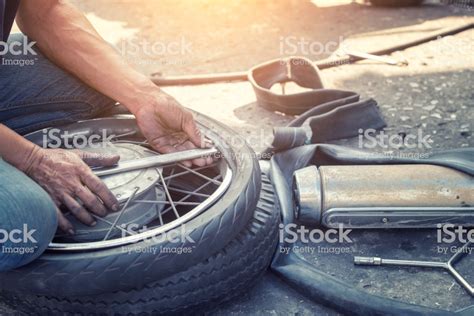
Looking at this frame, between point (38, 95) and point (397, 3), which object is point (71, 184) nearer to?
point (38, 95)

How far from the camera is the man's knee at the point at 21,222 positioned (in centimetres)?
173

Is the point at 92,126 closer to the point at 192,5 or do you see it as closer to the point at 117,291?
the point at 117,291

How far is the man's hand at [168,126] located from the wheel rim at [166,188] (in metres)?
0.09

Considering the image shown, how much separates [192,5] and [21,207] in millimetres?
4753

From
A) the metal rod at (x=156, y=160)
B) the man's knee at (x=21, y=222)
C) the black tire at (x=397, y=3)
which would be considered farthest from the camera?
the black tire at (x=397, y=3)

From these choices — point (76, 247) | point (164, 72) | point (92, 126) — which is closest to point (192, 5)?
point (164, 72)

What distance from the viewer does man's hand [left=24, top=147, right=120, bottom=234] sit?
6.56 ft

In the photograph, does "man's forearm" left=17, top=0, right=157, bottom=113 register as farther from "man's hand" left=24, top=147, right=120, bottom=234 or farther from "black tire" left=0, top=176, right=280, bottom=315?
"black tire" left=0, top=176, right=280, bottom=315

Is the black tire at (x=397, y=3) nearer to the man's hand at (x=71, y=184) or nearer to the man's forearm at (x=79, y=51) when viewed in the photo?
the man's forearm at (x=79, y=51)

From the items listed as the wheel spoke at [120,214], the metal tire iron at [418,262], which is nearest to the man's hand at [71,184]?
the wheel spoke at [120,214]

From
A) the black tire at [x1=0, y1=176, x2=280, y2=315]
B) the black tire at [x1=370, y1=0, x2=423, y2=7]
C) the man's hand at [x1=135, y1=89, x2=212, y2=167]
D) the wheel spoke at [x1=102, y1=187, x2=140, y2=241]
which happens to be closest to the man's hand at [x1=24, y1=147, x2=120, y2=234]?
the wheel spoke at [x1=102, y1=187, x2=140, y2=241]

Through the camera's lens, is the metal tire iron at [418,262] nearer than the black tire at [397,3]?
Yes

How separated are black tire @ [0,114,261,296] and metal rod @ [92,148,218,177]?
1.32ft

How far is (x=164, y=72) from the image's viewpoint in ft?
14.8
